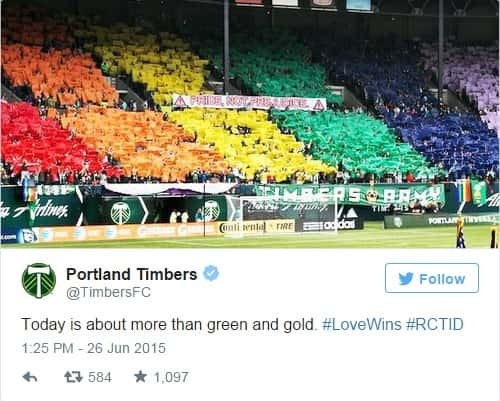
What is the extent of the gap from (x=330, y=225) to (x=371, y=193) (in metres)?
1.99

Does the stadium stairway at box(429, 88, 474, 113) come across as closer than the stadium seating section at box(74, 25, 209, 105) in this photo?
No

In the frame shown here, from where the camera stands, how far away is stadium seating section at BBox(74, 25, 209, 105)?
15906 millimetres

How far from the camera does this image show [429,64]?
18656 millimetres

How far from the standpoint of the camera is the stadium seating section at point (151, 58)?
15.9 metres

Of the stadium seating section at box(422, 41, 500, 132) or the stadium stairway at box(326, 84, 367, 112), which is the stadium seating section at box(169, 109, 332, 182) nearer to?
the stadium stairway at box(326, 84, 367, 112)

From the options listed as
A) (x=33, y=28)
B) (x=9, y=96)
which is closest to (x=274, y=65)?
(x=33, y=28)

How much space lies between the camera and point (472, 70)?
61.2 feet

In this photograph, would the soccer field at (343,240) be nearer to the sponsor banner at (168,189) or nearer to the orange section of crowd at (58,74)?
the sponsor banner at (168,189)

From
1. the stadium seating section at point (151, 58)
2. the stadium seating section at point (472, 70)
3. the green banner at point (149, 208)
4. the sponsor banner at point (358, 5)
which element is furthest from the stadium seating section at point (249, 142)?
the stadium seating section at point (472, 70)

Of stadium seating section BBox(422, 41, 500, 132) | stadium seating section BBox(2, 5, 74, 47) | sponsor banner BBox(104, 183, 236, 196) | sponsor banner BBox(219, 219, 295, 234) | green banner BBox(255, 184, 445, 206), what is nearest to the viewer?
sponsor banner BBox(219, 219, 295, 234)

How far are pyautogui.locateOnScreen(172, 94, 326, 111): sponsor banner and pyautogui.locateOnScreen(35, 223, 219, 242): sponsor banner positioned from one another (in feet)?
17.6

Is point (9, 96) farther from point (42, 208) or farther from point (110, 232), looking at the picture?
point (110, 232)

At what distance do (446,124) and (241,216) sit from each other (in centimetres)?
734
